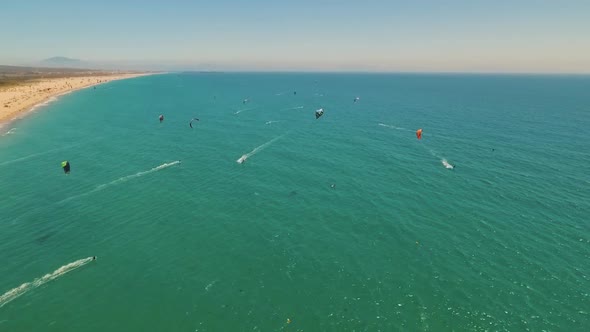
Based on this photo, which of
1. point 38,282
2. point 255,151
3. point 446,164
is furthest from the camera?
point 255,151

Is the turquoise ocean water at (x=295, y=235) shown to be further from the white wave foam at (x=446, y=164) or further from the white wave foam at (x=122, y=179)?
the white wave foam at (x=446, y=164)

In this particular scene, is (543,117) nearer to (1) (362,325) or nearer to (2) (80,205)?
(1) (362,325)

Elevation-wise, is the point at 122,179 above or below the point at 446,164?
below

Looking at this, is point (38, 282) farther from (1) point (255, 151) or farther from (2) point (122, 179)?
(1) point (255, 151)

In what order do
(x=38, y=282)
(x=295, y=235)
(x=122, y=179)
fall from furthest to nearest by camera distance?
1. (x=122, y=179)
2. (x=295, y=235)
3. (x=38, y=282)

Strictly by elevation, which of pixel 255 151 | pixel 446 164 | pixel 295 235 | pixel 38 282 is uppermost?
pixel 446 164

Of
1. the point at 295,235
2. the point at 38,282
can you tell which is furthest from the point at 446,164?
the point at 38,282

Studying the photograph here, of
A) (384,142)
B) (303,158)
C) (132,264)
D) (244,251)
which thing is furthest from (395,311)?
(384,142)

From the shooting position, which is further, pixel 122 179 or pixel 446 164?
pixel 446 164
